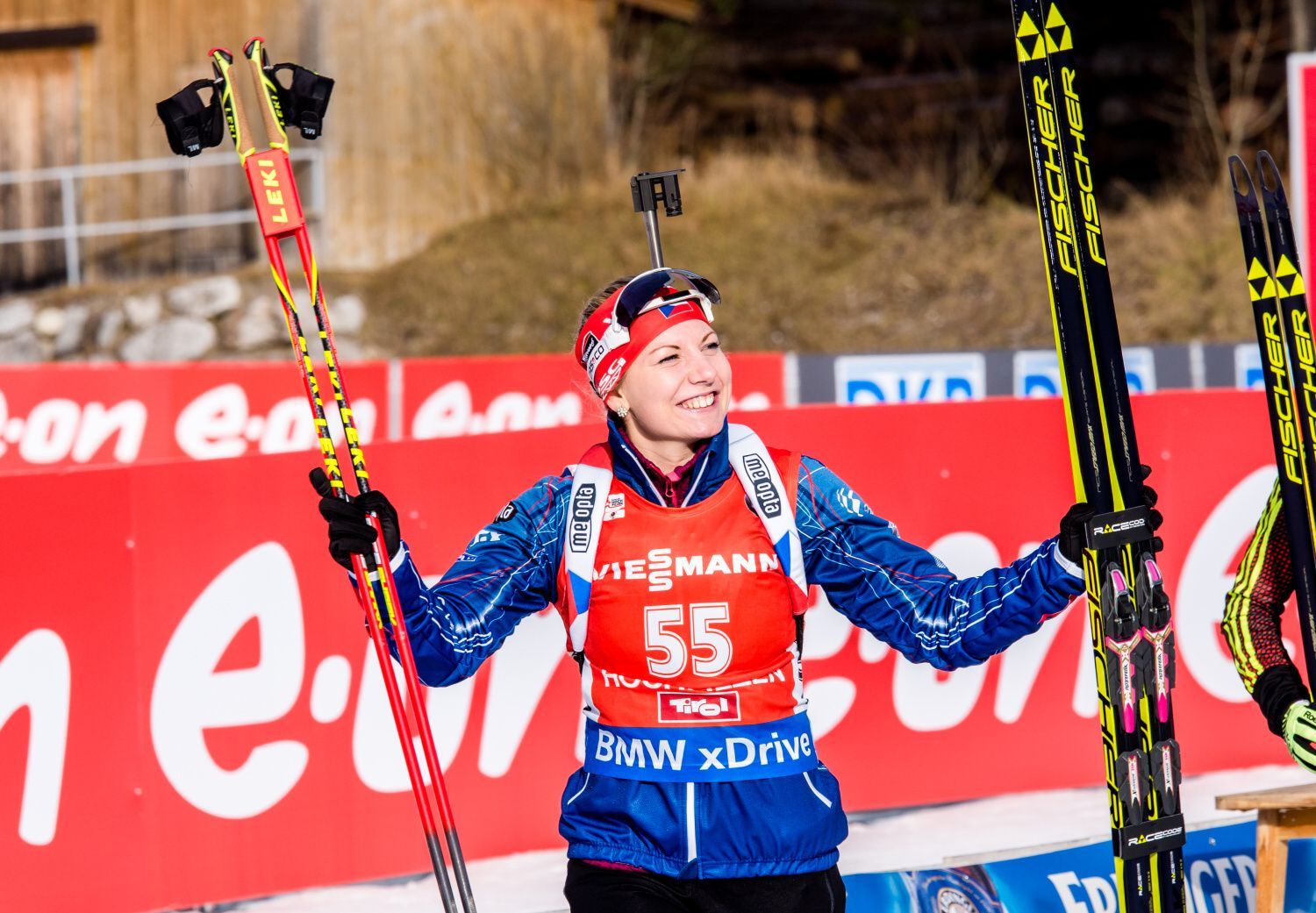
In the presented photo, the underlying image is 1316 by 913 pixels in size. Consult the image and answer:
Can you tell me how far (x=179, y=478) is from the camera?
5.18 meters

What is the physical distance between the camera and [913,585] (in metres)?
2.94

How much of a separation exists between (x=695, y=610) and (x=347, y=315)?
16.6 metres

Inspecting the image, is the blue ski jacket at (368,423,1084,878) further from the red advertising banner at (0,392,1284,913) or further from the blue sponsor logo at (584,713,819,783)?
the red advertising banner at (0,392,1284,913)

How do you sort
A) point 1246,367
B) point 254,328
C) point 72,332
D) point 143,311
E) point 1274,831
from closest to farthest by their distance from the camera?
point 1274,831, point 1246,367, point 254,328, point 143,311, point 72,332

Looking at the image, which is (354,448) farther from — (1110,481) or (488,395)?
(488,395)

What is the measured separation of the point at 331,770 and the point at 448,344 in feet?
45.8

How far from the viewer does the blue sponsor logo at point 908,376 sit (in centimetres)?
1153

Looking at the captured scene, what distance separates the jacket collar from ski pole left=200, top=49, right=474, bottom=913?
0.47 meters

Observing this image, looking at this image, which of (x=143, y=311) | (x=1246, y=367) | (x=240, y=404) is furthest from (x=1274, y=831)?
(x=143, y=311)

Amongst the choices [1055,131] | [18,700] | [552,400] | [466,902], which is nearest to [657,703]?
A: [466,902]

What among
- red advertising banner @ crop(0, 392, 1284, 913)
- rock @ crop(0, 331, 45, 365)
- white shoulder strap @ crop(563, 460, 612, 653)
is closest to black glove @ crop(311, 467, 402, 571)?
white shoulder strap @ crop(563, 460, 612, 653)

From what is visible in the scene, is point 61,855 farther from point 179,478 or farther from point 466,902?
point 466,902

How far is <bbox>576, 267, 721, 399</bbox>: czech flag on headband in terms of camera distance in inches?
121

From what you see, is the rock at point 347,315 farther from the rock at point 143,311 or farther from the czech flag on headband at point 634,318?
the czech flag on headband at point 634,318
